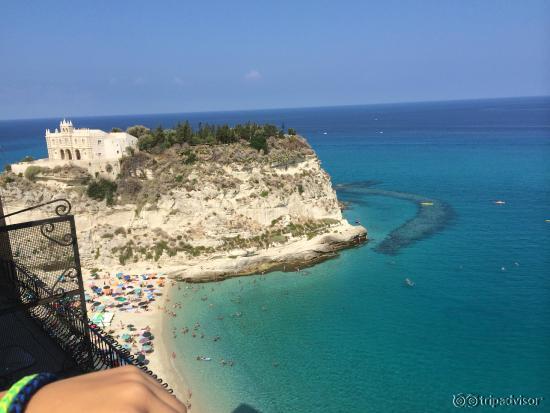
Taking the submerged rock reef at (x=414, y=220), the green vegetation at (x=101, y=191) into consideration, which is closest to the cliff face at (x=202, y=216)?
the green vegetation at (x=101, y=191)

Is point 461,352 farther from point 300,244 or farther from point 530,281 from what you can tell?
point 300,244

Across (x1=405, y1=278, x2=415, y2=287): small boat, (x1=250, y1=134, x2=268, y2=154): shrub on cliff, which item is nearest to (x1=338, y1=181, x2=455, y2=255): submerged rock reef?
(x1=405, y1=278, x2=415, y2=287): small boat

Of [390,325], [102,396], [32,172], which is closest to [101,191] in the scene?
[32,172]

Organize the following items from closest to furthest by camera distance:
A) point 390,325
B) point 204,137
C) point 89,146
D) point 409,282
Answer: point 390,325 < point 409,282 < point 89,146 < point 204,137

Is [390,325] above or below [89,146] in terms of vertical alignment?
below

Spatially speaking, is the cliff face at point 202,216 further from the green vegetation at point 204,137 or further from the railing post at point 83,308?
the railing post at point 83,308

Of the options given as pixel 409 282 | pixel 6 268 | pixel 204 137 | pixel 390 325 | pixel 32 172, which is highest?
pixel 204 137

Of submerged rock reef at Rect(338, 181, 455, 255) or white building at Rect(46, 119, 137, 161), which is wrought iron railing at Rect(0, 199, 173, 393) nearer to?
submerged rock reef at Rect(338, 181, 455, 255)

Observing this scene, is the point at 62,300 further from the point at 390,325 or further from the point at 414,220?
the point at 414,220
